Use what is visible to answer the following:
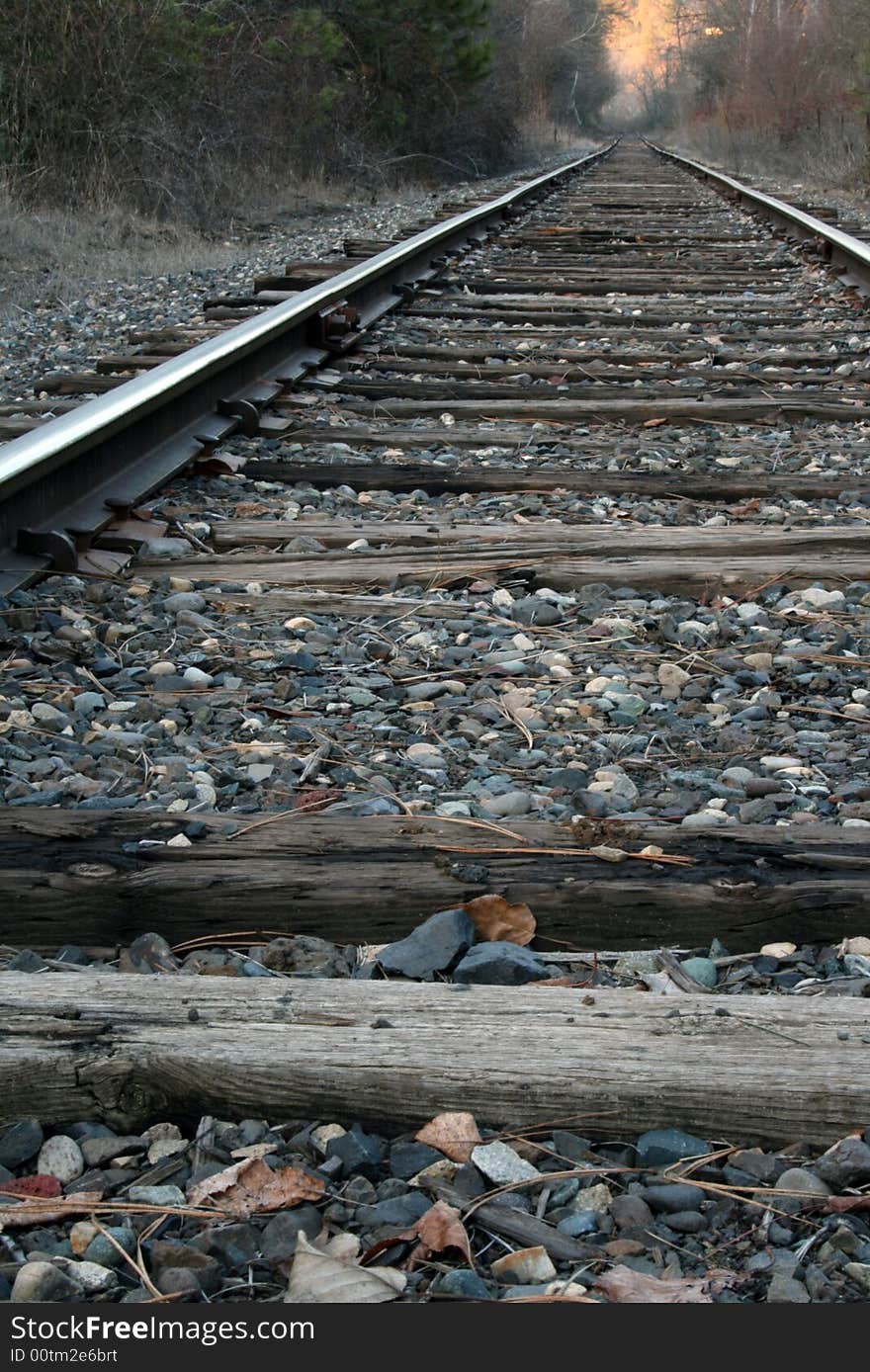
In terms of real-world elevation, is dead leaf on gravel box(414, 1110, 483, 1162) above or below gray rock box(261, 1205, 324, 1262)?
above

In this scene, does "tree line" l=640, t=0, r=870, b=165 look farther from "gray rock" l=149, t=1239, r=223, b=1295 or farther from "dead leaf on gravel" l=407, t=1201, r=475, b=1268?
"gray rock" l=149, t=1239, r=223, b=1295

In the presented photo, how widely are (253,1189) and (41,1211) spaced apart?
20 centimetres

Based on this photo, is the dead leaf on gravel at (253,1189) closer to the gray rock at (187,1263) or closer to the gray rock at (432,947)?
the gray rock at (187,1263)

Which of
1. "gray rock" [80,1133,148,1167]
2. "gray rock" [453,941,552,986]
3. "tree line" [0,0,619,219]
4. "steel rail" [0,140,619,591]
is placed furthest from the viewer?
"tree line" [0,0,619,219]

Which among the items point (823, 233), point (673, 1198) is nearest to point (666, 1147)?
point (673, 1198)

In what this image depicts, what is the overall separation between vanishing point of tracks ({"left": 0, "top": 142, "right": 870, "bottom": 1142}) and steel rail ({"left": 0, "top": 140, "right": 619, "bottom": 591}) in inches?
0.6

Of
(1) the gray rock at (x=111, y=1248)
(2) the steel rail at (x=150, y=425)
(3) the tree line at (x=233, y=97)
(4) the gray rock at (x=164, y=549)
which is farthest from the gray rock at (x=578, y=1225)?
(3) the tree line at (x=233, y=97)

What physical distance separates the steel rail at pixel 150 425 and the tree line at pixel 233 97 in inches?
236

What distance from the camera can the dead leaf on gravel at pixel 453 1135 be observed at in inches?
56.5

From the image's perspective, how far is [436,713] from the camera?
258 cm

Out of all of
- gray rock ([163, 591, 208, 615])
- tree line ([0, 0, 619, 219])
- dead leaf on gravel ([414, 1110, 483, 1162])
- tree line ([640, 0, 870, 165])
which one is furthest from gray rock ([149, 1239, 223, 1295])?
tree line ([640, 0, 870, 165])

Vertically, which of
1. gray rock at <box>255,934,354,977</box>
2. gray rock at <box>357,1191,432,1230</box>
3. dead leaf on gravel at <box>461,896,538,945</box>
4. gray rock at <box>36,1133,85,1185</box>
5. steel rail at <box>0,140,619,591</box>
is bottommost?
gray rock at <box>36,1133,85,1185</box>

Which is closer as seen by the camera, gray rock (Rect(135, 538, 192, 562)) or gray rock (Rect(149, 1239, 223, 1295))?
gray rock (Rect(149, 1239, 223, 1295))

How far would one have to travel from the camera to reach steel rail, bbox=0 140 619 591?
3.18 m
